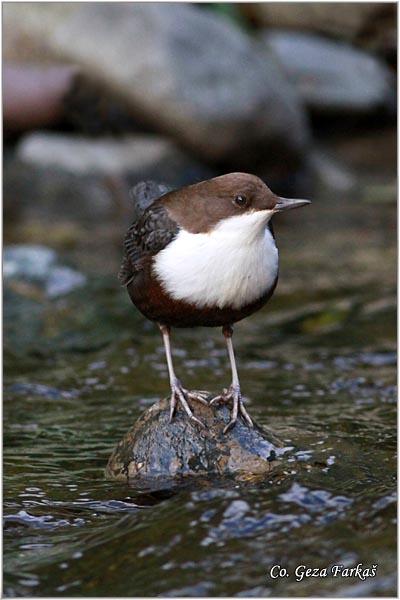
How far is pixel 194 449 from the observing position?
337 cm

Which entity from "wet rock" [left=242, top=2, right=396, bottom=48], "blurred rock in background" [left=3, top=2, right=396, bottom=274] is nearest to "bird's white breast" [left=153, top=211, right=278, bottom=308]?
"blurred rock in background" [left=3, top=2, right=396, bottom=274]

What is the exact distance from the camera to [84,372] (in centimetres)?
516

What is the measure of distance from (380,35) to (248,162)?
4.20 meters

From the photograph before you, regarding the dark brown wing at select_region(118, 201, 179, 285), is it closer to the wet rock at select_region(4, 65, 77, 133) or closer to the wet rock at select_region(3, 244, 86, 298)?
the wet rock at select_region(3, 244, 86, 298)

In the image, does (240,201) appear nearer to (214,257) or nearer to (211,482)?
(214,257)

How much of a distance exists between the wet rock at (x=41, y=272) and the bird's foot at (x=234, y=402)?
3342mm

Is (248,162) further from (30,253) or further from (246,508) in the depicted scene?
(246,508)

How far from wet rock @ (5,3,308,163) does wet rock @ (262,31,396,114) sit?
2.06 meters

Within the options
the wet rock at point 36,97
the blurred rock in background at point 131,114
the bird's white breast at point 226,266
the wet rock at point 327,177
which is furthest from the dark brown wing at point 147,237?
the wet rock at point 327,177

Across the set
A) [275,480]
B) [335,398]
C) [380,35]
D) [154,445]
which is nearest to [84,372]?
[335,398]

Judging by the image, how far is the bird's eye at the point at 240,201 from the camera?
3221 millimetres

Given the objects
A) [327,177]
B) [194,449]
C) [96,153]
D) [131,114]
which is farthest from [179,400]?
[327,177]

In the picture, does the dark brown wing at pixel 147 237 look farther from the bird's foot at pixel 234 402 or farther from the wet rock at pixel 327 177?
the wet rock at pixel 327 177

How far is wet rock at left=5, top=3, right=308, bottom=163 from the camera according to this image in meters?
10.4
